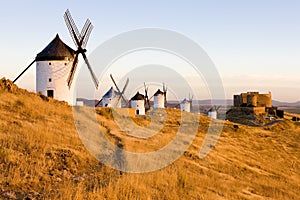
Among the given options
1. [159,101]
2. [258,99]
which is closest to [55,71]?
[159,101]

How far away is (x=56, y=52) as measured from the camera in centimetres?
2712

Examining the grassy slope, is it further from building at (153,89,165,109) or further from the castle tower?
building at (153,89,165,109)

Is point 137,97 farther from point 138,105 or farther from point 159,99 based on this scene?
point 159,99

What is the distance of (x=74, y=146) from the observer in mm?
11352

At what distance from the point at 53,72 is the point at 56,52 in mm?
1788

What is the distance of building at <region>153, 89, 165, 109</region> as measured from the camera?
66.8m

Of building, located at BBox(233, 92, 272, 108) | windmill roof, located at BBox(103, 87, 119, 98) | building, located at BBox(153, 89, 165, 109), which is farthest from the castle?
windmill roof, located at BBox(103, 87, 119, 98)

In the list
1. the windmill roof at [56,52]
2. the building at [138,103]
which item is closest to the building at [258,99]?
the building at [138,103]

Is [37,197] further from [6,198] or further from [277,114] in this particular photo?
[277,114]

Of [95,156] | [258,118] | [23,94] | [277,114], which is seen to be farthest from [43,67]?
[277,114]

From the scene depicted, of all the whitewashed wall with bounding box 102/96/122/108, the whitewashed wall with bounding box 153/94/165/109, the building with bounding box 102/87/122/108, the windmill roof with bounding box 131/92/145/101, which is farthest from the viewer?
the whitewashed wall with bounding box 153/94/165/109

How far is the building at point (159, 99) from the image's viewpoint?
66.8 meters

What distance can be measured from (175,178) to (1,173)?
187 inches

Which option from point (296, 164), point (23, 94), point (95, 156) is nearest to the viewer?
point (95, 156)
